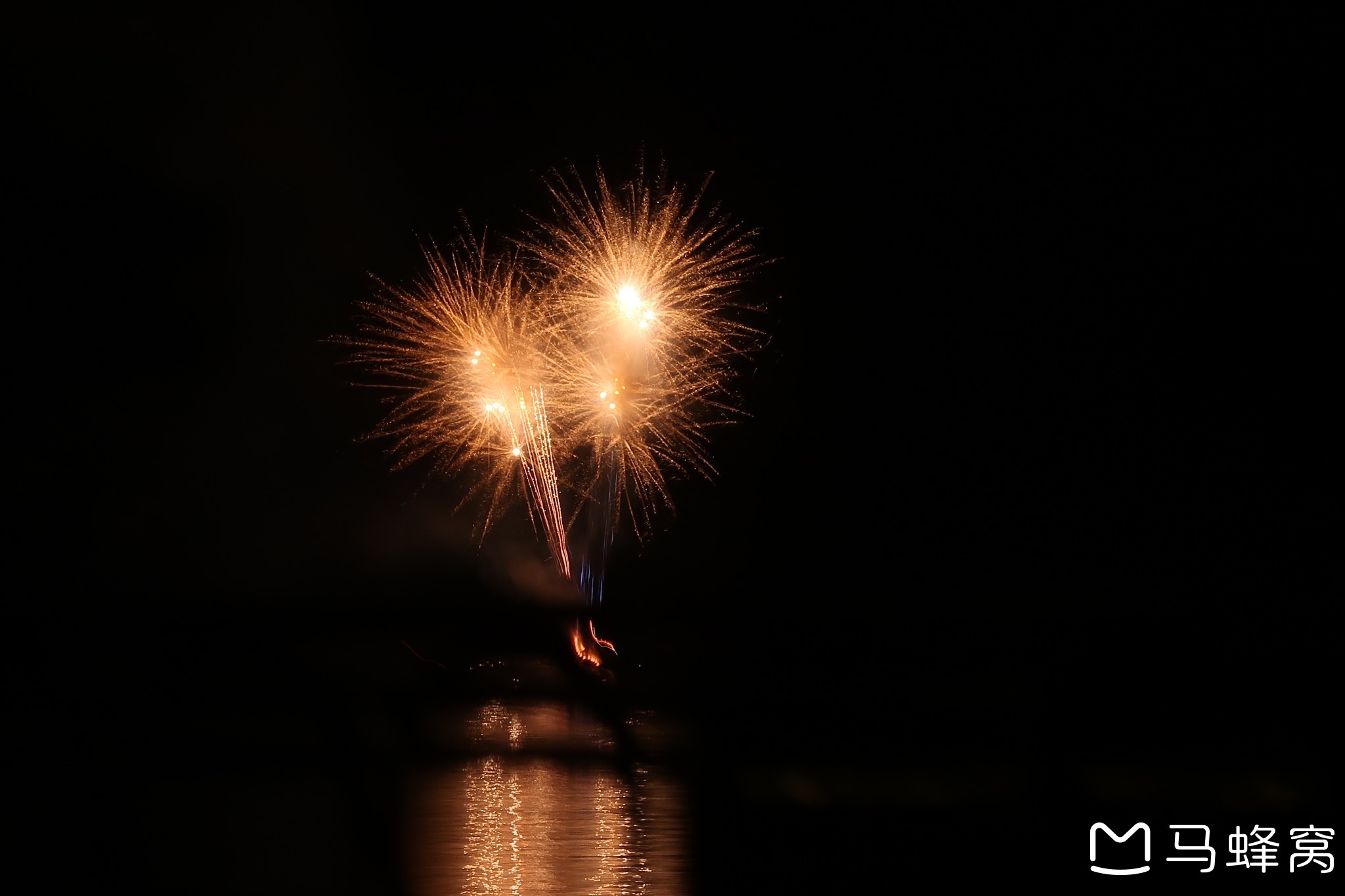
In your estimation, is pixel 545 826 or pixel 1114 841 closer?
→ pixel 1114 841

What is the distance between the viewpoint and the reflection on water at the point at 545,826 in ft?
24.3

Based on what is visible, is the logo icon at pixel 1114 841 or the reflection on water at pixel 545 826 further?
the logo icon at pixel 1114 841

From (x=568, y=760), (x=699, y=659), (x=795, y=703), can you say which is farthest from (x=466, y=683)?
(x=568, y=760)

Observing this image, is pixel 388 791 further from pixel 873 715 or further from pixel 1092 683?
pixel 1092 683

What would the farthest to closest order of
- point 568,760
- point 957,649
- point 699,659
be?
1. point 699,659
2. point 957,649
3. point 568,760

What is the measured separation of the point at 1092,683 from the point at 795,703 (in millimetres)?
4265

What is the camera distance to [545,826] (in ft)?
29.4

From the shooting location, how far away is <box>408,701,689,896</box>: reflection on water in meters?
7.39

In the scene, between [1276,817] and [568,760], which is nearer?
[1276,817]

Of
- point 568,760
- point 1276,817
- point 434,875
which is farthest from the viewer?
point 568,760

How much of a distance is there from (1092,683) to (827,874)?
29.7 feet

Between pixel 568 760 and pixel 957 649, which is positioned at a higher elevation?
pixel 957 649

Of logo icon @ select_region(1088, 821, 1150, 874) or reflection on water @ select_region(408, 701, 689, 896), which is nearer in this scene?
reflection on water @ select_region(408, 701, 689, 896)

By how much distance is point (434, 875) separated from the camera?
294 inches
